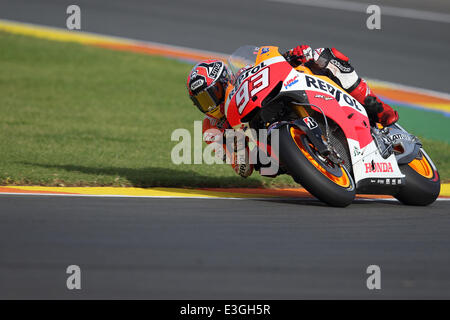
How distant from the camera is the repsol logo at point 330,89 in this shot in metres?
6.48

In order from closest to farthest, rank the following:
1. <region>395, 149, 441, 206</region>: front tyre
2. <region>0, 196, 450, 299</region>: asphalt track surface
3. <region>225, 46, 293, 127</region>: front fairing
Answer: <region>0, 196, 450, 299</region>: asphalt track surface, <region>225, 46, 293, 127</region>: front fairing, <region>395, 149, 441, 206</region>: front tyre

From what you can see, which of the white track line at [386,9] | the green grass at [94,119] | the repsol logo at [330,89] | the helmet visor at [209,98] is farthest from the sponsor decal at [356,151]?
the white track line at [386,9]

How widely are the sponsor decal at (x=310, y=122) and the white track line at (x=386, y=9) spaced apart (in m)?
13.4

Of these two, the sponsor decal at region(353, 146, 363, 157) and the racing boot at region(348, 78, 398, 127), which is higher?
the racing boot at region(348, 78, 398, 127)

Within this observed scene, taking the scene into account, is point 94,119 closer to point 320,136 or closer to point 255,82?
point 255,82

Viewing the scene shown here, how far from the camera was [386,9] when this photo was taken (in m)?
19.5

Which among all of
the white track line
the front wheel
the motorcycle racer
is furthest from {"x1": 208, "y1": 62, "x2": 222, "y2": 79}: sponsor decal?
the white track line

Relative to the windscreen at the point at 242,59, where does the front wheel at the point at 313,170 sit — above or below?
below

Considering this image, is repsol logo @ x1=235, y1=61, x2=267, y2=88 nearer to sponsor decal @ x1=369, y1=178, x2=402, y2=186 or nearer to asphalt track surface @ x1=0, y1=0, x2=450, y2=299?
asphalt track surface @ x1=0, y1=0, x2=450, y2=299

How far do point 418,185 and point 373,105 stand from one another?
2.68 feet

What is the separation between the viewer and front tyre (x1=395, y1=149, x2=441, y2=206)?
6719 mm

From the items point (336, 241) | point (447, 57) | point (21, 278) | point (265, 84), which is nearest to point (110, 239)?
point (21, 278)

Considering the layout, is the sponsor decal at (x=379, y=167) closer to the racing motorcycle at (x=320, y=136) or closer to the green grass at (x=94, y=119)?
the racing motorcycle at (x=320, y=136)

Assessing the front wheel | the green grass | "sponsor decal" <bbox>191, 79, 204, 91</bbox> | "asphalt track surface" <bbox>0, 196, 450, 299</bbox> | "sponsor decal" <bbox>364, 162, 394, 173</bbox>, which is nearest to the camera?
"asphalt track surface" <bbox>0, 196, 450, 299</bbox>
